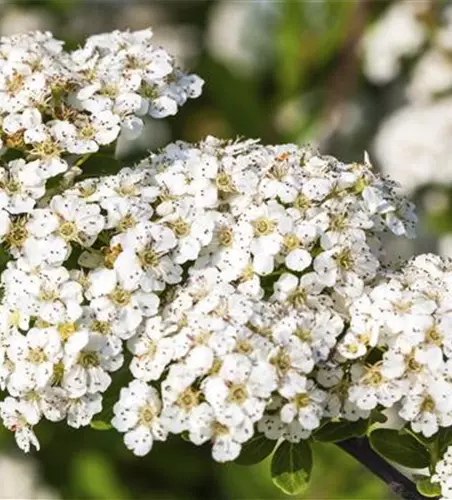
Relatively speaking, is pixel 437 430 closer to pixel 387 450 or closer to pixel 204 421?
pixel 387 450

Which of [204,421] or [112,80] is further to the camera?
[112,80]

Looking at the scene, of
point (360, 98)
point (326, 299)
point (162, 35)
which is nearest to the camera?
point (326, 299)

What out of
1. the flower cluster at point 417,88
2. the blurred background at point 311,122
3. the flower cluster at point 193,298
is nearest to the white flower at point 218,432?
the flower cluster at point 193,298

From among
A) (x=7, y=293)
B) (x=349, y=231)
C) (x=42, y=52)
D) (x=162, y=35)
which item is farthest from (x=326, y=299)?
(x=162, y=35)

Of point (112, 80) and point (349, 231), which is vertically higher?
point (112, 80)

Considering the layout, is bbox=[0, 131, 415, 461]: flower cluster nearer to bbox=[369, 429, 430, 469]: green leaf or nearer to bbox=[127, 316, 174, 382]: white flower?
bbox=[127, 316, 174, 382]: white flower

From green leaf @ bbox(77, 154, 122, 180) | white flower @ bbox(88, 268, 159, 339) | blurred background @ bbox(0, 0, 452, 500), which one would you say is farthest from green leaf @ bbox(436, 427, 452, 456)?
blurred background @ bbox(0, 0, 452, 500)

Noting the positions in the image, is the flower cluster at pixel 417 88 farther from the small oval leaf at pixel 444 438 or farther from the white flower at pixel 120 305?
the white flower at pixel 120 305
